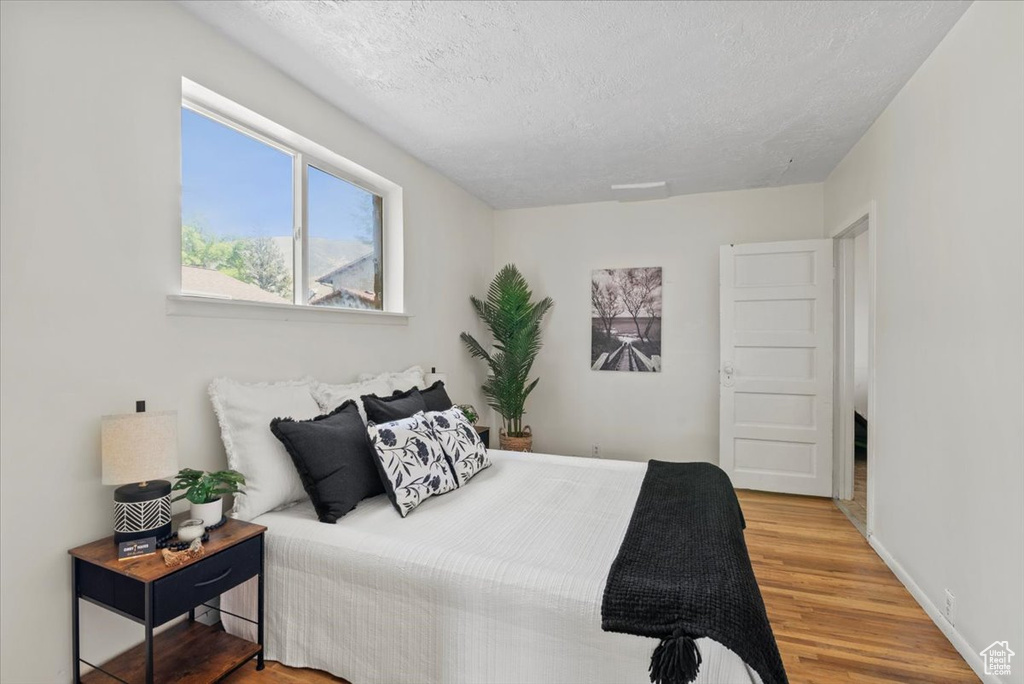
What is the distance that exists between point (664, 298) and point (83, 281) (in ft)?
12.9

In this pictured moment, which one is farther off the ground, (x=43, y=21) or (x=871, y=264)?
(x=43, y=21)

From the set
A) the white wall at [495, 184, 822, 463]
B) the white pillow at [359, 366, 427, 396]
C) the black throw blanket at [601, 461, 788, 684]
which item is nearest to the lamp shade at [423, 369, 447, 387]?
the white pillow at [359, 366, 427, 396]

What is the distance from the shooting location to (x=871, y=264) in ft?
9.53

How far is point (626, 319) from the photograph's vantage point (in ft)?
14.8

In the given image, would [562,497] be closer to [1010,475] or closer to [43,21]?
[1010,475]

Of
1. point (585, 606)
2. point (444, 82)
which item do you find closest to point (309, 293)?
point (444, 82)

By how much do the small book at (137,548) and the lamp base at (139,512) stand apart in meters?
0.02

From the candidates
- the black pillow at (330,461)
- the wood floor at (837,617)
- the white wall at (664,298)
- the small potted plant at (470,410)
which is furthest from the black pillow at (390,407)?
the white wall at (664,298)

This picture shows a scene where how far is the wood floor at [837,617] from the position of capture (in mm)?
1812

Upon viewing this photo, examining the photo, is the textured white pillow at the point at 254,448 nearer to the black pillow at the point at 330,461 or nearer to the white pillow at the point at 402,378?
the black pillow at the point at 330,461

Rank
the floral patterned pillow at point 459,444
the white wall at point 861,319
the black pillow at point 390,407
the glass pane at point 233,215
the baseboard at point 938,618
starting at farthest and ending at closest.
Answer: the white wall at point 861,319
the black pillow at point 390,407
the floral patterned pillow at point 459,444
the glass pane at point 233,215
the baseboard at point 938,618

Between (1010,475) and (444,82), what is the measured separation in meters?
2.79

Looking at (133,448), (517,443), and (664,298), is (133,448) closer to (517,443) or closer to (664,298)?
(517,443)

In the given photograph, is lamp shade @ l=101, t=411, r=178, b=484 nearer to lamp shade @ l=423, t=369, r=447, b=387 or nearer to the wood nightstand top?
the wood nightstand top
